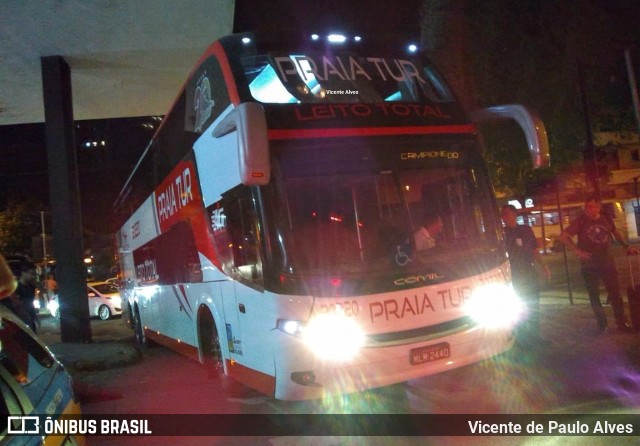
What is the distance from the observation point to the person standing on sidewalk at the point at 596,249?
7.88m

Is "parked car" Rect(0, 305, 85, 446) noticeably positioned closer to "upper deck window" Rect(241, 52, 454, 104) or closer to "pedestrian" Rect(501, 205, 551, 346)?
"upper deck window" Rect(241, 52, 454, 104)

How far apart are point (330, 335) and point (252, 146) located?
179 centimetres

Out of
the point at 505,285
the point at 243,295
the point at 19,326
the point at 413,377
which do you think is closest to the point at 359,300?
the point at 413,377

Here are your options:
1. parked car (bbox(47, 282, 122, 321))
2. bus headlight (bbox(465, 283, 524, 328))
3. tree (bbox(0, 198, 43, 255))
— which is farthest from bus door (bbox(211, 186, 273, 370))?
tree (bbox(0, 198, 43, 255))

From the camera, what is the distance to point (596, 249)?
7891mm

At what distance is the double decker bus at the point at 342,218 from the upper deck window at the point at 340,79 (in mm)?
17

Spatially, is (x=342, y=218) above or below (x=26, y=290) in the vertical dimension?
above

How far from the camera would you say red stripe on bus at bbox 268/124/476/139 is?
5.34 meters

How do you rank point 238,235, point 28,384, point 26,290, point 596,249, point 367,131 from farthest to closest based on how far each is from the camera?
point 26,290, point 596,249, point 238,235, point 367,131, point 28,384

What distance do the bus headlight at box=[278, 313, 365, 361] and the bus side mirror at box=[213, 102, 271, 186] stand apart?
1.31m

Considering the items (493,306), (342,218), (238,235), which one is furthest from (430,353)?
(238,235)

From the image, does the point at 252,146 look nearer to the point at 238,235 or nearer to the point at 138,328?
the point at 238,235

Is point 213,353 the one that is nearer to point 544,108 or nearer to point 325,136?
point 325,136

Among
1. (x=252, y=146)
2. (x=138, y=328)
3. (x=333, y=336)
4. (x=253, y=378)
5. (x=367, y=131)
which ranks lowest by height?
(x=253, y=378)
